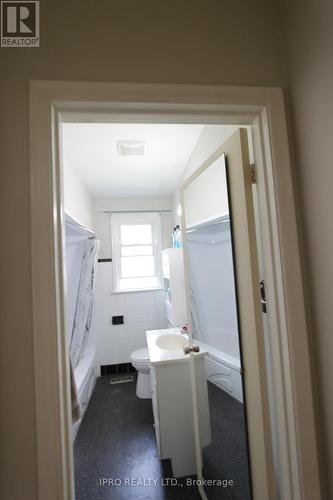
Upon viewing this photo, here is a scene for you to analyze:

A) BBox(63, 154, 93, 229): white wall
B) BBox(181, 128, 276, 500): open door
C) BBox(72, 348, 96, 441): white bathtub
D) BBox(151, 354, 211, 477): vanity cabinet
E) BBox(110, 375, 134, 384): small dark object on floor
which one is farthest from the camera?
BBox(110, 375, 134, 384): small dark object on floor

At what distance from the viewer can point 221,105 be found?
29.5 inches

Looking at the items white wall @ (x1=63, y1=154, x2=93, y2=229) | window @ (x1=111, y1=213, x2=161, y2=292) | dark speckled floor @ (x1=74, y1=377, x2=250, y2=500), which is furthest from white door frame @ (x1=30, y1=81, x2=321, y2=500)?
window @ (x1=111, y1=213, x2=161, y2=292)

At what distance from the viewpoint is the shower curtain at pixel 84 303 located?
2.38 metres

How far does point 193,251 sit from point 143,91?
97cm

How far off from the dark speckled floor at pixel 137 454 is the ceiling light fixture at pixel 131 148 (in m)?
2.04

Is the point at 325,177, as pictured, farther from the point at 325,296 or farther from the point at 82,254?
the point at 82,254

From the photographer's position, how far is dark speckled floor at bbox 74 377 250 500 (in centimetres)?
114

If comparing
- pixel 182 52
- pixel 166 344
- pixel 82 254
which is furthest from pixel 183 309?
pixel 182 52

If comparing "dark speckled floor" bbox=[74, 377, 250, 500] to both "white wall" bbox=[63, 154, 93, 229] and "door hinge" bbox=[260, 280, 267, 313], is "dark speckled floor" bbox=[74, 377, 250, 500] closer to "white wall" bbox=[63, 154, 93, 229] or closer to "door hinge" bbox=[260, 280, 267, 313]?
"door hinge" bbox=[260, 280, 267, 313]

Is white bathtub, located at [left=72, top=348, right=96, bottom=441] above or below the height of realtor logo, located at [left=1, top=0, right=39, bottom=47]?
below

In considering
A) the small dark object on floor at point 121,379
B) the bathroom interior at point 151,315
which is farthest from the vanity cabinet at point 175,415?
the small dark object on floor at point 121,379

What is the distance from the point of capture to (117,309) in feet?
10.1

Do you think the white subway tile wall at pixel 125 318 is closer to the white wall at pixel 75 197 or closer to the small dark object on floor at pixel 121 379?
the small dark object on floor at pixel 121 379

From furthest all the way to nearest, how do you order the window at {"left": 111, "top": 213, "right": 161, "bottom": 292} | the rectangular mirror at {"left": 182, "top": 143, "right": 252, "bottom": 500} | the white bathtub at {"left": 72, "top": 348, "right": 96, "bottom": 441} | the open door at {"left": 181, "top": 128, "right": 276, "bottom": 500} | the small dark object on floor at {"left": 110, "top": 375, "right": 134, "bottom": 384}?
the window at {"left": 111, "top": 213, "right": 161, "bottom": 292} → the small dark object on floor at {"left": 110, "top": 375, "right": 134, "bottom": 384} → the white bathtub at {"left": 72, "top": 348, "right": 96, "bottom": 441} → the rectangular mirror at {"left": 182, "top": 143, "right": 252, "bottom": 500} → the open door at {"left": 181, "top": 128, "right": 276, "bottom": 500}
